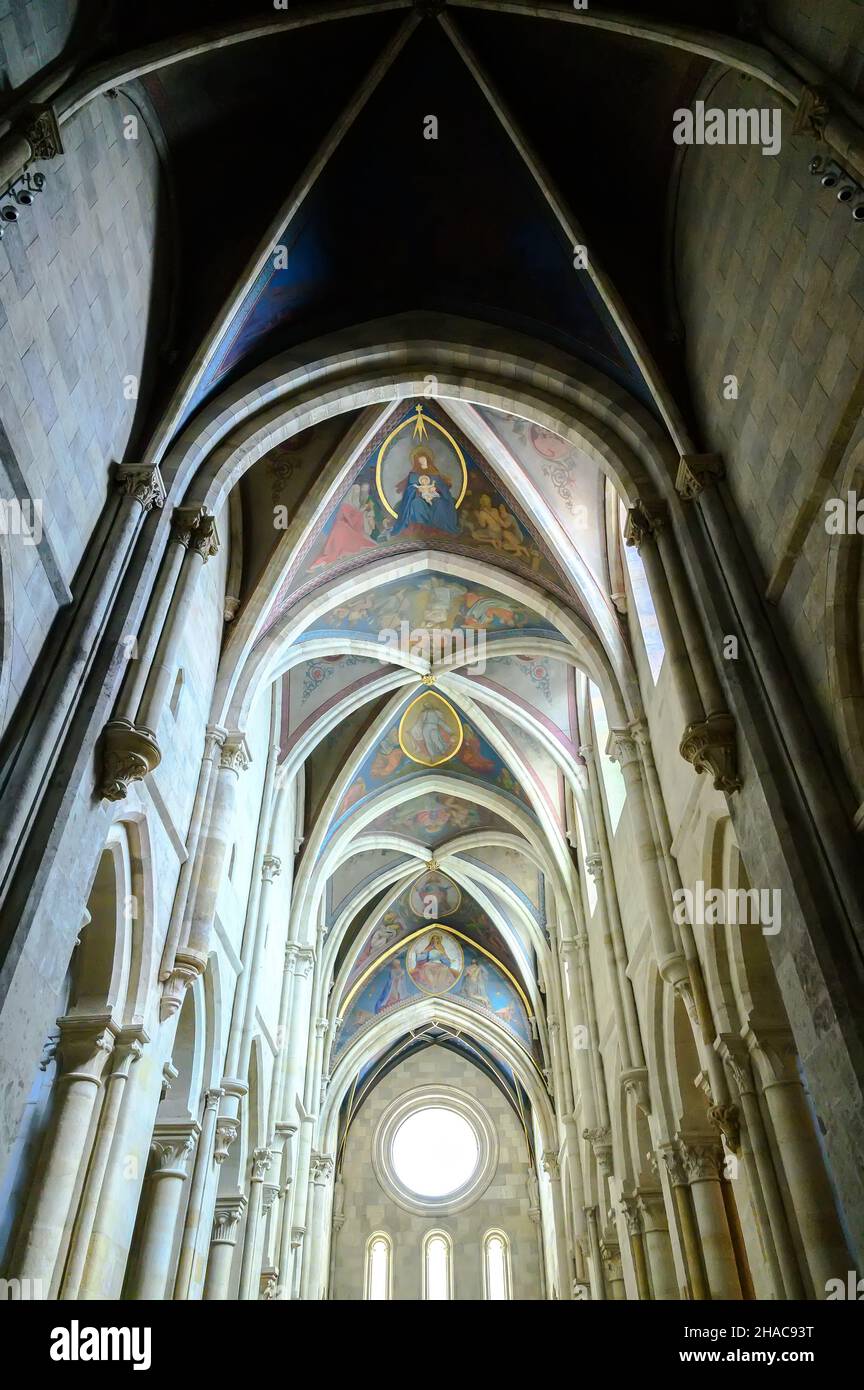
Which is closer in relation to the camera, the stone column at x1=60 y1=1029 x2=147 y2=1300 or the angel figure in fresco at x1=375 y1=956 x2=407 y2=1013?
the stone column at x1=60 y1=1029 x2=147 y2=1300

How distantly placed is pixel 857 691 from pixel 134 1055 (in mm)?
6597

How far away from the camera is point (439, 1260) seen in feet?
88.9

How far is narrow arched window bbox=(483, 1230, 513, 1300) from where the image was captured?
26453mm

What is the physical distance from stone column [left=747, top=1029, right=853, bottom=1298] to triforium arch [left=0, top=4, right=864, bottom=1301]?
1.2 inches

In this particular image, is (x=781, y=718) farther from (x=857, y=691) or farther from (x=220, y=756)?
(x=220, y=756)

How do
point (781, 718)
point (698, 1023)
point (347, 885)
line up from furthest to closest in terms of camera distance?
point (347, 885) → point (698, 1023) → point (781, 718)

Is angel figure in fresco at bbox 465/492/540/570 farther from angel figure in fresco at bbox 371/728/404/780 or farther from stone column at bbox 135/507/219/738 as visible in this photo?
angel figure in fresco at bbox 371/728/404/780

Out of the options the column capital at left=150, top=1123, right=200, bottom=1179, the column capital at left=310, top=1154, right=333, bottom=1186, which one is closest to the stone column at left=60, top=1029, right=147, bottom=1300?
the column capital at left=150, top=1123, right=200, bottom=1179

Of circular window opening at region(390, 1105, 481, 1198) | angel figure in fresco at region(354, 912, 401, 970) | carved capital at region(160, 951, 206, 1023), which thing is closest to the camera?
carved capital at region(160, 951, 206, 1023)

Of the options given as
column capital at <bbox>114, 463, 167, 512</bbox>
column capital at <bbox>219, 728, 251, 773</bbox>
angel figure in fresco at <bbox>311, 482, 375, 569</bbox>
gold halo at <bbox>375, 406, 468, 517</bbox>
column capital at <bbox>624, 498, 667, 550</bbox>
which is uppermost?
gold halo at <bbox>375, 406, 468, 517</bbox>

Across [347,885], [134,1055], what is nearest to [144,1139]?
[134,1055]

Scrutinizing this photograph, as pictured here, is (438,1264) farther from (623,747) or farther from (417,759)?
(623,747)

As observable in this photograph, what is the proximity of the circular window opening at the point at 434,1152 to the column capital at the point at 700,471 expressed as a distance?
82.0 feet
